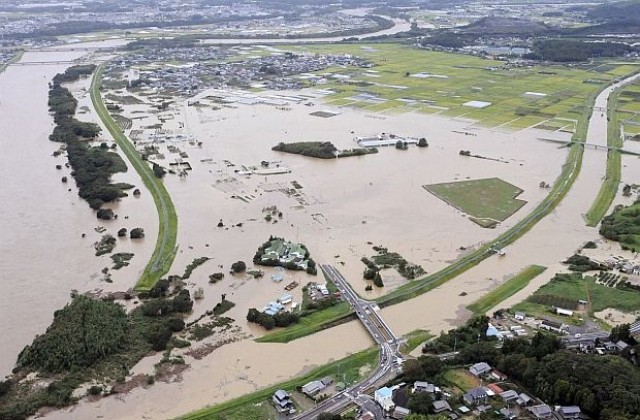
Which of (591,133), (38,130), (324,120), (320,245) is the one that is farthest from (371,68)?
(320,245)

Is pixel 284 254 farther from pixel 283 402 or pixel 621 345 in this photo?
pixel 621 345

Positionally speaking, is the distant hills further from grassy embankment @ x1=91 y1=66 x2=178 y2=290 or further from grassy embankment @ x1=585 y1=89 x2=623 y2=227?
grassy embankment @ x1=91 y1=66 x2=178 y2=290

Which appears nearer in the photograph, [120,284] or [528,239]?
[120,284]

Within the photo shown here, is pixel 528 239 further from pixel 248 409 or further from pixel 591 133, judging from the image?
pixel 591 133

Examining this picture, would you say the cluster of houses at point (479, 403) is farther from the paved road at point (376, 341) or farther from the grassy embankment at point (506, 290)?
the grassy embankment at point (506, 290)

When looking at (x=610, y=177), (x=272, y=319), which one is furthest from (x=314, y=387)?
(x=610, y=177)

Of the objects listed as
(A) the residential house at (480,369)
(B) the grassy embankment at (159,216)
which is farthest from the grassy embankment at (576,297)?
(B) the grassy embankment at (159,216)

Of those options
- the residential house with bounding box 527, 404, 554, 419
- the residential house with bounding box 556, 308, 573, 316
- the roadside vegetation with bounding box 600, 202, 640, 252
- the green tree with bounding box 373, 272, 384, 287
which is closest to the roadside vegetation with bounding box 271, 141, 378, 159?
the roadside vegetation with bounding box 600, 202, 640, 252
